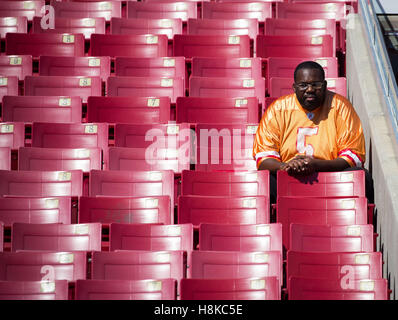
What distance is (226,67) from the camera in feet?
19.7

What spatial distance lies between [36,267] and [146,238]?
538 mm

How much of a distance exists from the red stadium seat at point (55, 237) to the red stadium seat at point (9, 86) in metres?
1.67

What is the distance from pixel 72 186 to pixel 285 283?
1.29 meters

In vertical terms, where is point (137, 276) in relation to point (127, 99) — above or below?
below

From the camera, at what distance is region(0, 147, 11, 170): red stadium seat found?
518 cm

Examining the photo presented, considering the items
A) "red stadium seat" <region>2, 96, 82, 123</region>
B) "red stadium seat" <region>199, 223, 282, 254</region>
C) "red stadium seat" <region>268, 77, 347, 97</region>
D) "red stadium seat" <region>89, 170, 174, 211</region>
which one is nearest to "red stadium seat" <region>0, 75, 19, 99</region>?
"red stadium seat" <region>2, 96, 82, 123</region>

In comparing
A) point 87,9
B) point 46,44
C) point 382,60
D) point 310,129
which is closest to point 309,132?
point 310,129

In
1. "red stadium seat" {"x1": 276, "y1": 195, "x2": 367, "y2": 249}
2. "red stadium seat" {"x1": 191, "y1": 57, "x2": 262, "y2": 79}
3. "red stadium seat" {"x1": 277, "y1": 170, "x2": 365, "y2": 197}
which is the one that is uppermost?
"red stadium seat" {"x1": 191, "y1": 57, "x2": 262, "y2": 79}

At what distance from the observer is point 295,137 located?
16.9ft

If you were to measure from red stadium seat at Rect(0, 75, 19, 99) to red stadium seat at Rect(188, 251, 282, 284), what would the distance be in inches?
88.1

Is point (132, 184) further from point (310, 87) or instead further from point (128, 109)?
point (310, 87)

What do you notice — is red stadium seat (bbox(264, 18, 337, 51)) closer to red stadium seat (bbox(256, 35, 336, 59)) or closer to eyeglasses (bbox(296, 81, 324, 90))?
red stadium seat (bbox(256, 35, 336, 59))
